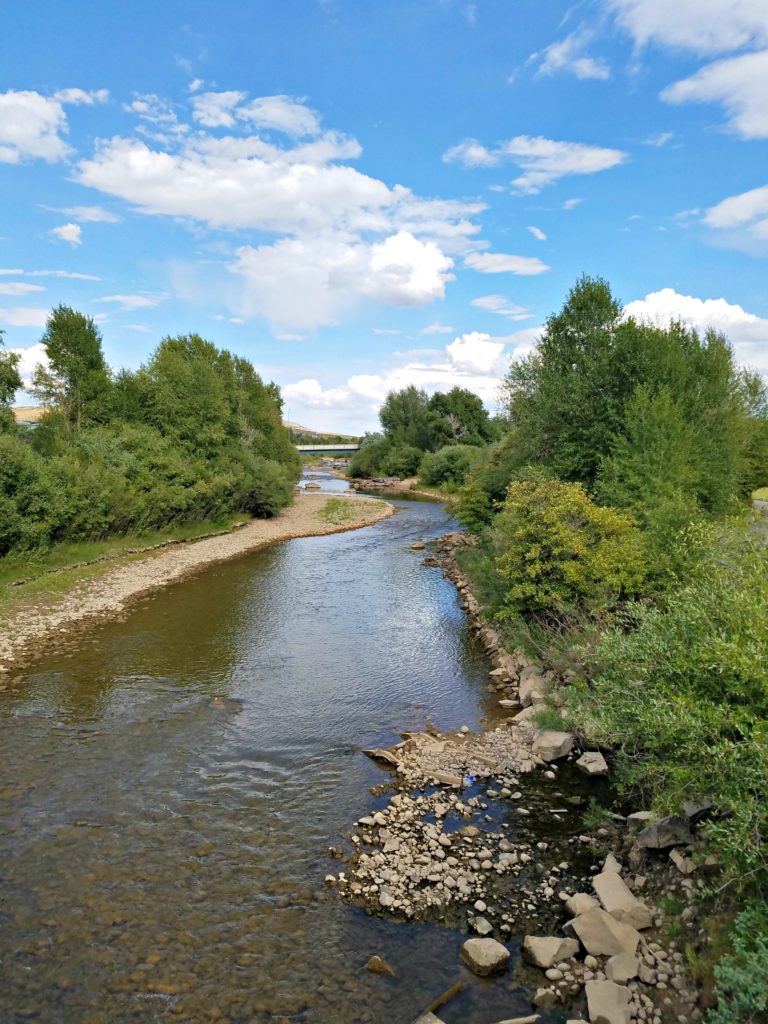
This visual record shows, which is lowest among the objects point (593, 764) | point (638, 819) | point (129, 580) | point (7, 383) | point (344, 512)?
point (593, 764)

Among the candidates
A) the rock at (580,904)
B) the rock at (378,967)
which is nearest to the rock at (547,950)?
the rock at (580,904)

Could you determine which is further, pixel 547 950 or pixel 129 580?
pixel 129 580

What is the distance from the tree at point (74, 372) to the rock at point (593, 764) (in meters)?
36.9

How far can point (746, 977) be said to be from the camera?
588 centimetres

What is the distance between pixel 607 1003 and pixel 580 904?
1.68 meters

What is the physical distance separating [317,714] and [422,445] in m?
86.0

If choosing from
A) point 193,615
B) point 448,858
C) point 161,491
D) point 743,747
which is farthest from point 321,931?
point 161,491

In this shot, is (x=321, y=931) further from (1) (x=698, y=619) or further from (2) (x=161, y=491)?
(2) (x=161, y=491)

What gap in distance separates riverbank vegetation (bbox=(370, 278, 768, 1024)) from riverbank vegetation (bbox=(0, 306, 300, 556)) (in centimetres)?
1984

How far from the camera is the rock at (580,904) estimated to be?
8703 millimetres

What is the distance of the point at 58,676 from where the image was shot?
17797 millimetres

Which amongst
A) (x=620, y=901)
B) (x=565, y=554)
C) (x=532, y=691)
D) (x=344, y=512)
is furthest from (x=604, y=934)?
(x=344, y=512)

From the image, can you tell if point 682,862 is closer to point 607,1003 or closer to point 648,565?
point 607,1003

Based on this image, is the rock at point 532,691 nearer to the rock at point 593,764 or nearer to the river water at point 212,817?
the river water at point 212,817
